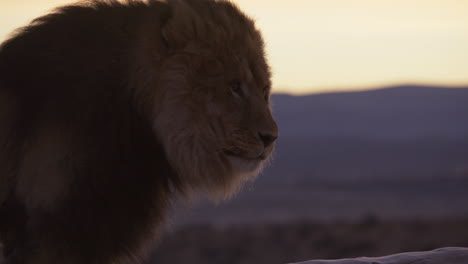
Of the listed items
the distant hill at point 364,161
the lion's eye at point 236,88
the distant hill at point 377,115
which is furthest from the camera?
the distant hill at point 377,115

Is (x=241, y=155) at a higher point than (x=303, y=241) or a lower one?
higher

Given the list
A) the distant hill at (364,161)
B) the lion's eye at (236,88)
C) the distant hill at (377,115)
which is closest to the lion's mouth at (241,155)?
the lion's eye at (236,88)

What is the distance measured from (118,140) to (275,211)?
133 ft

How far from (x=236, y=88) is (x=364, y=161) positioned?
2194 inches

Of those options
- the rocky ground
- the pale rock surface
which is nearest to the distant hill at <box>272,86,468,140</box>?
the rocky ground

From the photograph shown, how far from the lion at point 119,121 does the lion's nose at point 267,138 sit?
0.04 ft

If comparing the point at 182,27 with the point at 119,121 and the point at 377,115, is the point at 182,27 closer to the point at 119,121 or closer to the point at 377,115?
the point at 119,121

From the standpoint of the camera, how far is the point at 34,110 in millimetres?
4590

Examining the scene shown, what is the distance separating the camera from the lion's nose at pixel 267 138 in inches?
200

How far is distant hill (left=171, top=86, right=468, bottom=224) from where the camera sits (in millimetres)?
46344

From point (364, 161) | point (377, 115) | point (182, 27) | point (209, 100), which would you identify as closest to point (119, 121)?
point (209, 100)

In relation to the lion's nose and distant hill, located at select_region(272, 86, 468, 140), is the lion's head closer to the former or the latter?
the lion's nose

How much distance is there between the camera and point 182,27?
4977 millimetres

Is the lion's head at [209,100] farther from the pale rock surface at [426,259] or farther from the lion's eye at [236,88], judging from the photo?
the pale rock surface at [426,259]
